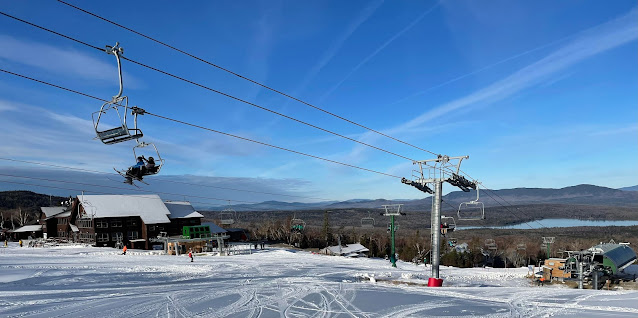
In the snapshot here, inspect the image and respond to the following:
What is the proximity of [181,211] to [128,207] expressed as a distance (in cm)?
845

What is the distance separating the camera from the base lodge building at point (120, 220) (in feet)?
186

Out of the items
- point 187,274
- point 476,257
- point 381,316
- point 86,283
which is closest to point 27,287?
point 86,283

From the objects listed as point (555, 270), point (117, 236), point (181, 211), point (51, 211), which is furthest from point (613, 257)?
point (51, 211)

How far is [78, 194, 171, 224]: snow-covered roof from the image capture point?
57438mm

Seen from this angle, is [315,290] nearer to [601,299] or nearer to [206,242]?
[601,299]

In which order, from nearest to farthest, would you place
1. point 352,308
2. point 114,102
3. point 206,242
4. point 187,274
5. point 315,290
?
1. point 114,102
2. point 352,308
3. point 315,290
4. point 187,274
5. point 206,242

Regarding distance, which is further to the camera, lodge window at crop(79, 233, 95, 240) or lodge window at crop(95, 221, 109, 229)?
lodge window at crop(79, 233, 95, 240)

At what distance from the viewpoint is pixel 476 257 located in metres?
74.2

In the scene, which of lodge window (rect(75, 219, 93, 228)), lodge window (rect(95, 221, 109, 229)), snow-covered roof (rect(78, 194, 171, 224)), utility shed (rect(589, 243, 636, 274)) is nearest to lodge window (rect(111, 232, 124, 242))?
lodge window (rect(95, 221, 109, 229))

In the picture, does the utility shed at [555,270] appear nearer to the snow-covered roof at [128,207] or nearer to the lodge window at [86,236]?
the snow-covered roof at [128,207]

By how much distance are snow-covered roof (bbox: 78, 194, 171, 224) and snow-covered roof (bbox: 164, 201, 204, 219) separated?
265cm

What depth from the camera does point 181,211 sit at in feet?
218

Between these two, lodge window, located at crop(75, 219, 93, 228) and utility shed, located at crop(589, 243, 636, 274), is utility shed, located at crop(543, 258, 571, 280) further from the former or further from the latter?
lodge window, located at crop(75, 219, 93, 228)

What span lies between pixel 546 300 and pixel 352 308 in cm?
765
